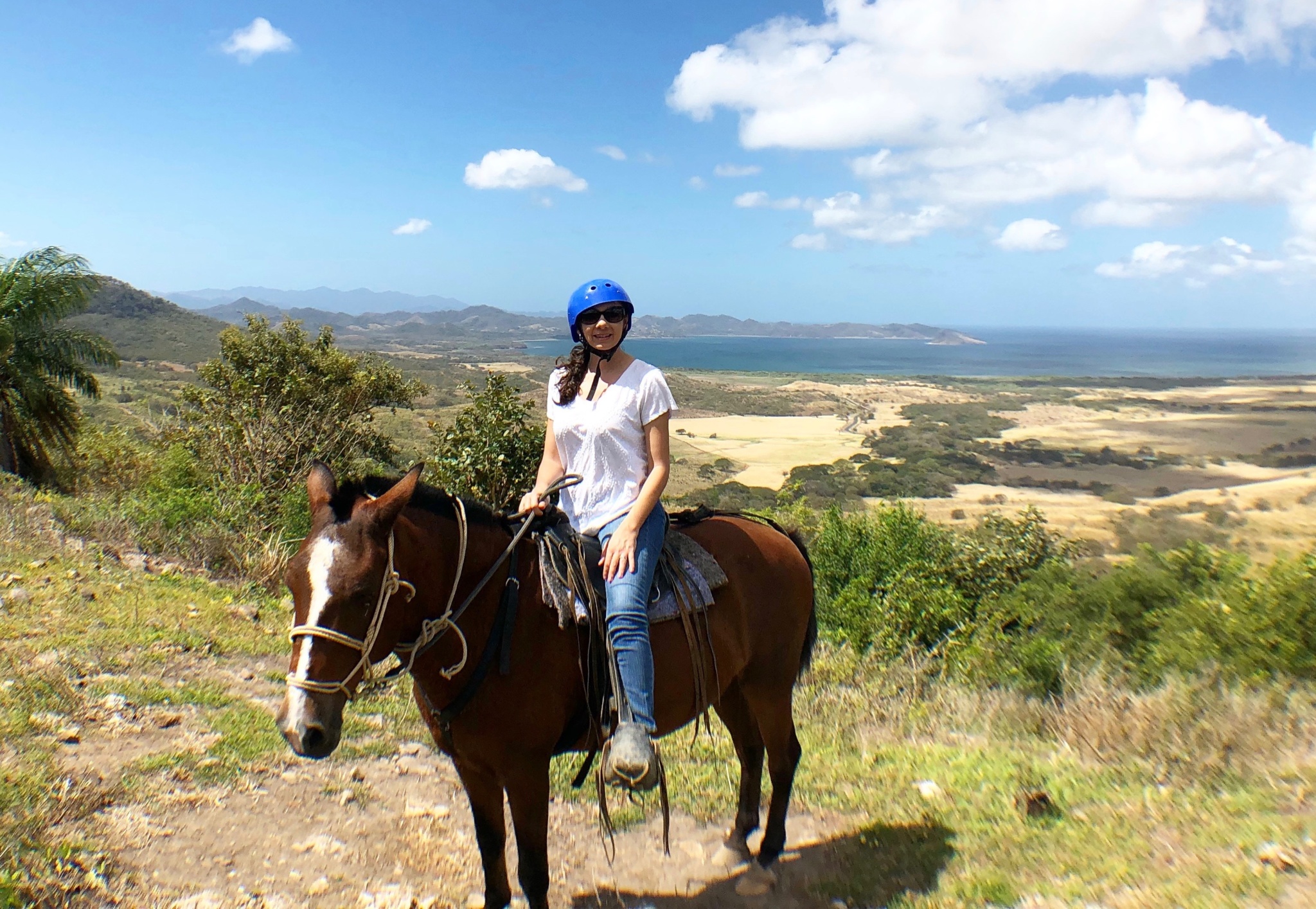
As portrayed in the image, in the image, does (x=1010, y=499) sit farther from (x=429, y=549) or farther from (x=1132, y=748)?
(x=429, y=549)

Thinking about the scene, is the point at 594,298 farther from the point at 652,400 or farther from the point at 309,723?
the point at 309,723

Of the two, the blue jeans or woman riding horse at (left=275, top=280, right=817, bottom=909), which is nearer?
woman riding horse at (left=275, top=280, right=817, bottom=909)

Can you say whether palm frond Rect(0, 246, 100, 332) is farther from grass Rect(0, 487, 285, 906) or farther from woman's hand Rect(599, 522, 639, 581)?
woman's hand Rect(599, 522, 639, 581)

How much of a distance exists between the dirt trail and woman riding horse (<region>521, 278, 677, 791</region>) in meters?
1.35

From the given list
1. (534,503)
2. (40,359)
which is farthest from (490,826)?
(40,359)

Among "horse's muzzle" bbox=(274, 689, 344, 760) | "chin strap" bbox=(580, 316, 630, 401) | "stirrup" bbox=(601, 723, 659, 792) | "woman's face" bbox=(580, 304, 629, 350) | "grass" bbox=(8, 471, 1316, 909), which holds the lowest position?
"grass" bbox=(8, 471, 1316, 909)

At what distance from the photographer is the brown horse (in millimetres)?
2414

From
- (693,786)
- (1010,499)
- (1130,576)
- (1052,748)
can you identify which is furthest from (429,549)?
(1010,499)

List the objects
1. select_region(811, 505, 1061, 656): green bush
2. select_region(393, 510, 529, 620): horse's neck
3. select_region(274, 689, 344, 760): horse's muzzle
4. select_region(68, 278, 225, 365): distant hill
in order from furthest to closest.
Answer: select_region(68, 278, 225, 365): distant hill
select_region(811, 505, 1061, 656): green bush
select_region(393, 510, 529, 620): horse's neck
select_region(274, 689, 344, 760): horse's muzzle

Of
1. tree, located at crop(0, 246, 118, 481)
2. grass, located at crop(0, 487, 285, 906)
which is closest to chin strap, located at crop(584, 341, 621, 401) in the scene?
grass, located at crop(0, 487, 285, 906)

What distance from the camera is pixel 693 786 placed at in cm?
489

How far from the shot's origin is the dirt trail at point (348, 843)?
3438mm

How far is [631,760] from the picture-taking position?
2938mm

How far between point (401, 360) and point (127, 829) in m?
110
